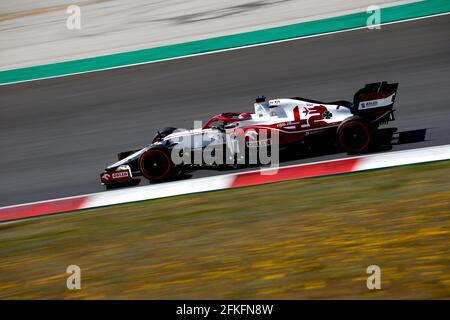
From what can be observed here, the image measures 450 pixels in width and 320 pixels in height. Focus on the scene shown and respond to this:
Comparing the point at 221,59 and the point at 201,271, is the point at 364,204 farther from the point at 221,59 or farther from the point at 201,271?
the point at 221,59

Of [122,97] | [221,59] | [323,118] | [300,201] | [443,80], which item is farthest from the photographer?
[221,59]

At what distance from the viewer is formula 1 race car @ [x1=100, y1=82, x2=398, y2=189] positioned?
30.7ft

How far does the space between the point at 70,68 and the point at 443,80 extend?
28.4 ft

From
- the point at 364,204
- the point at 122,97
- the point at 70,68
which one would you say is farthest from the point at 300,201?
the point at 70,68

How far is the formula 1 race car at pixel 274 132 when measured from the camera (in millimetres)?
9352

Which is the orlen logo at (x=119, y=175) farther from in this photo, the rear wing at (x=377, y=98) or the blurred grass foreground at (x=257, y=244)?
the rear wing at (x=377, y=98)

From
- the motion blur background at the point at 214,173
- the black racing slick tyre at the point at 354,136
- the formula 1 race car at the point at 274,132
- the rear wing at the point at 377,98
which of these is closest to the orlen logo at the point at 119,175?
the formula 1 race car at the point at 274,132

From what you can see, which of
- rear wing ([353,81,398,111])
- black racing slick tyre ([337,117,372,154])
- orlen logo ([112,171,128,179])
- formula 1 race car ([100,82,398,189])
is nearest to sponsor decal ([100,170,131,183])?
orlen logo ([112,171,128,179])

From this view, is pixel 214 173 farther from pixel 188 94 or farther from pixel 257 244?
pixel 188 94

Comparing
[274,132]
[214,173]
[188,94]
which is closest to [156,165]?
[214,173]

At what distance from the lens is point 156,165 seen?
1000cm

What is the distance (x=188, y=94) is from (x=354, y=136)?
4600mm
